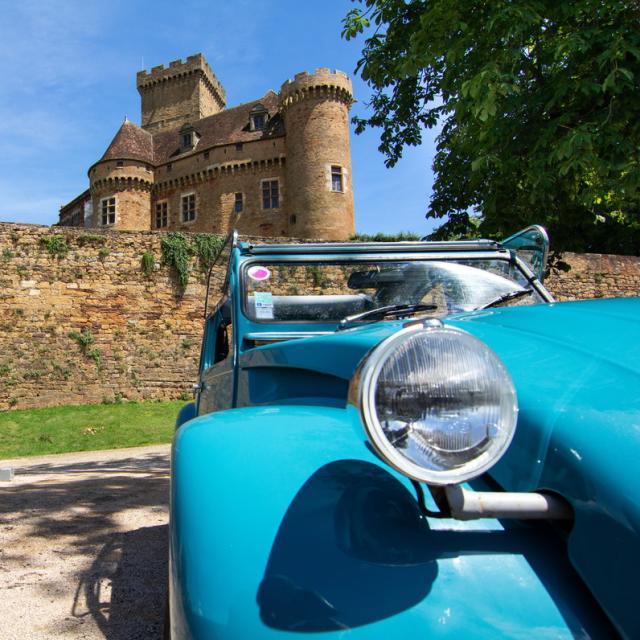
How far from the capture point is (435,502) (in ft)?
3.77

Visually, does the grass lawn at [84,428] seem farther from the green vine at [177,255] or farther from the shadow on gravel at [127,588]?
the shadow on gravel at [127,588]

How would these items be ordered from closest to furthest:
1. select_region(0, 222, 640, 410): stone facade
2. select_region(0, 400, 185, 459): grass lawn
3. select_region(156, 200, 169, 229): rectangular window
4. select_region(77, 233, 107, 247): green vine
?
select_region(0, 400, 185, 459): grass lawn
select_region(0, 222, 640, 410): stone facade
select_region(77, 233, 107, 247): green vine
select_region(156, 200, 169, 229): rectangular window

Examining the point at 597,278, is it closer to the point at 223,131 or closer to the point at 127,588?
the point at 127,588

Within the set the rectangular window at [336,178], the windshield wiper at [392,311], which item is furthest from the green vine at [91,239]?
the rectangular window at [336,178]

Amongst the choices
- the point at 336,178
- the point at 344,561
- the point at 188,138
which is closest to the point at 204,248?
the point at 336,178

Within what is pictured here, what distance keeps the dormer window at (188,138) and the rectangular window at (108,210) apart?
5984mm

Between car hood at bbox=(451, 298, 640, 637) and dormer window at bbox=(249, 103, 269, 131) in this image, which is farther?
dormer window at bbox=(249, 103, 269, 131)

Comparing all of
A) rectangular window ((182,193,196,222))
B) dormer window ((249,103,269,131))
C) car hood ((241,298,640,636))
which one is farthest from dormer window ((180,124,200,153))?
car hood ((241,298,640,636))

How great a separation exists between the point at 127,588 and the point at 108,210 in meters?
37.5

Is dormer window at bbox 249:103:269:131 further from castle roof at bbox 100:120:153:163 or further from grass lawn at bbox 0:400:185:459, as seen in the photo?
grass lawn at bbox 0:400:185:459

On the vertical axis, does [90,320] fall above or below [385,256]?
above

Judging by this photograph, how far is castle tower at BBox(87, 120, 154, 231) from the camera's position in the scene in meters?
37.0

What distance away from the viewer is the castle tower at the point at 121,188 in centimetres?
3703

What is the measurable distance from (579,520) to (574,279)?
2117 centimetres
